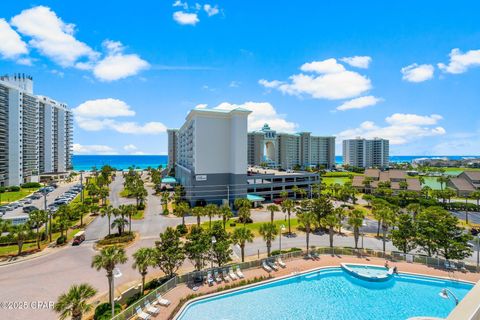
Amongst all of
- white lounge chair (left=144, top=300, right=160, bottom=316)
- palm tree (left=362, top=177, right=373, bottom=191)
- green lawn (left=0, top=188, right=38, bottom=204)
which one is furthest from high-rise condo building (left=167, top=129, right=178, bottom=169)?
white lounge chair (left=144, top=300, right=160, bottom=316)

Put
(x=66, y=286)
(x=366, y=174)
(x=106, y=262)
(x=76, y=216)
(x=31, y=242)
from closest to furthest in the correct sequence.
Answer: (x=106, y=262) → (x=66, y=286) → (x=31, y=242) → (x=76, y=216) → (x=366, y=174)

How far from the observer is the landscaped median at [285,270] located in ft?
78.8

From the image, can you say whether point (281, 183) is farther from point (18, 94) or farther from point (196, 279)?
point (18, 94)

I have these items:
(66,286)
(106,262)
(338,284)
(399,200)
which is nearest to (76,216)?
(66,286)

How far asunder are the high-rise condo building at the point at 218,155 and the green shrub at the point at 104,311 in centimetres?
4477

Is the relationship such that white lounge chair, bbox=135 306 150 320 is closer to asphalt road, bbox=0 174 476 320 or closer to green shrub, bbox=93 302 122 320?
green shrub, bbox=93 302 122 320

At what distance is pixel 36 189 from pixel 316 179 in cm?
10318

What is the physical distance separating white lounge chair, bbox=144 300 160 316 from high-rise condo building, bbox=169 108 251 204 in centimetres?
4432

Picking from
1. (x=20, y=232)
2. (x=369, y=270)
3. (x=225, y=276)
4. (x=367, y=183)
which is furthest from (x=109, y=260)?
(x=367, y=183)

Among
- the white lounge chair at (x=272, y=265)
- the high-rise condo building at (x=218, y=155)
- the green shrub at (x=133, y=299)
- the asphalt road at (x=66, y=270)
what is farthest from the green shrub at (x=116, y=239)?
the high-rise condo building at (x=218, y=155)

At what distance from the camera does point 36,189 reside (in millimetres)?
89438

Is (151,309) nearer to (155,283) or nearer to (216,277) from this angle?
(155,283)

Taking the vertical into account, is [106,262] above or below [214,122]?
below

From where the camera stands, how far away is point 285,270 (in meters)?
31.7
